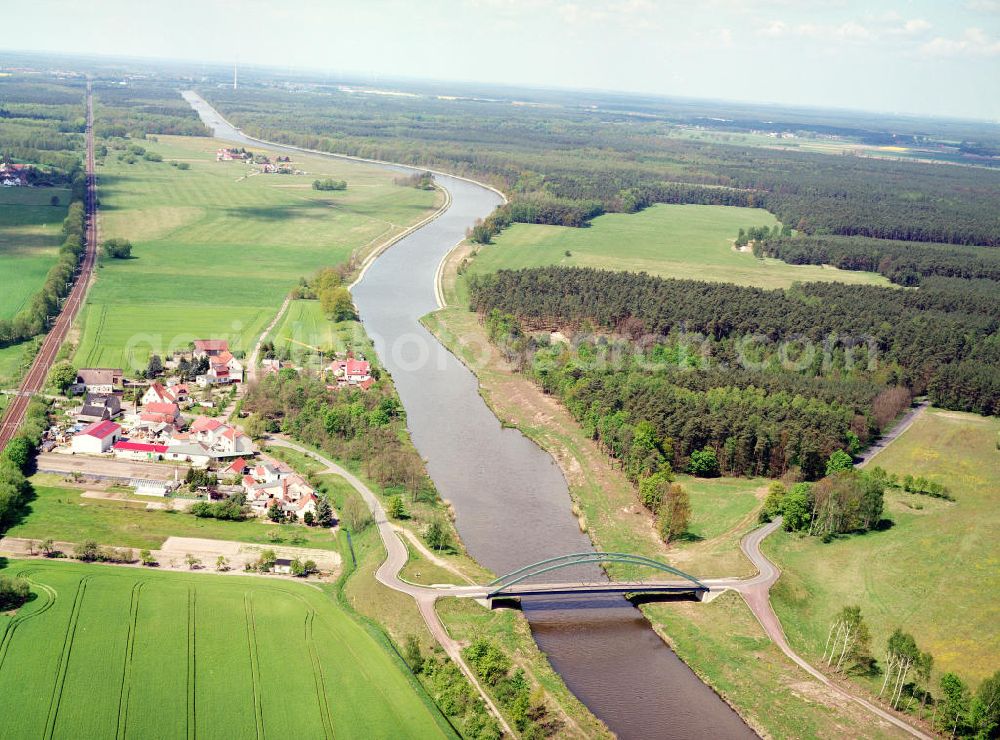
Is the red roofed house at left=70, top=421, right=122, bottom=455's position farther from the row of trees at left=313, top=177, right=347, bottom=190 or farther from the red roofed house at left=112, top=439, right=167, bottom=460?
the row of trees at left=313, top=177, right=347, bottom=190

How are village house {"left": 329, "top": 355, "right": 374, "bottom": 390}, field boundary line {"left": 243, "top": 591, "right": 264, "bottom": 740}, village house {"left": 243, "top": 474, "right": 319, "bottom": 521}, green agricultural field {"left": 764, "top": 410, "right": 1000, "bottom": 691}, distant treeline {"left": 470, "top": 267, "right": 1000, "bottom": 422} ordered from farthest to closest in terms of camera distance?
distant treeline {"left": 470, "top": 267, "right": 1000, "bottom": 422}
village house {"left": 329, "top": 355, "right": 374, "bottom": 390}
village house {"left": 243, "top": 474, "right": 319, "bottom": 521}
green agricultural field {"left": 764, "top": 410, "right": 1000, "bottom": 691}
field boundary line {"left": 243, "top": 591, "right": 264, "bottom": 740}

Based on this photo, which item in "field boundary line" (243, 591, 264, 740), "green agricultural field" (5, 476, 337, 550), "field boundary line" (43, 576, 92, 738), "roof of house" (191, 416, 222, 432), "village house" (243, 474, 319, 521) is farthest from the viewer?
"roof of house" (191, 416, 222, 432)

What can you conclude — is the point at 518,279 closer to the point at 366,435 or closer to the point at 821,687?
the point at 366,435

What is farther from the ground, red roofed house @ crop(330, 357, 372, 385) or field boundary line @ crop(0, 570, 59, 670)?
red roofed house @ crop(330, 357, 372, 385)

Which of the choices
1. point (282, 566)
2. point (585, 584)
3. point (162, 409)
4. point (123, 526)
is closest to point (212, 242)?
point (162, 409)

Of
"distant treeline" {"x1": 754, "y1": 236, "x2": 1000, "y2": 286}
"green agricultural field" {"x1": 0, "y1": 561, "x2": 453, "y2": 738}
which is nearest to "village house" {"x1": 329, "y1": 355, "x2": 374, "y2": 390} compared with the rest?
"green agricultural field" {"x1": 0, "y1": 561, "x2": 453, "y2": 738}

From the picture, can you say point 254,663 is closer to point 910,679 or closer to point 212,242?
point 910,679

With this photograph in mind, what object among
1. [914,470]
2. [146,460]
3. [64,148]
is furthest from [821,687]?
[64,148]
